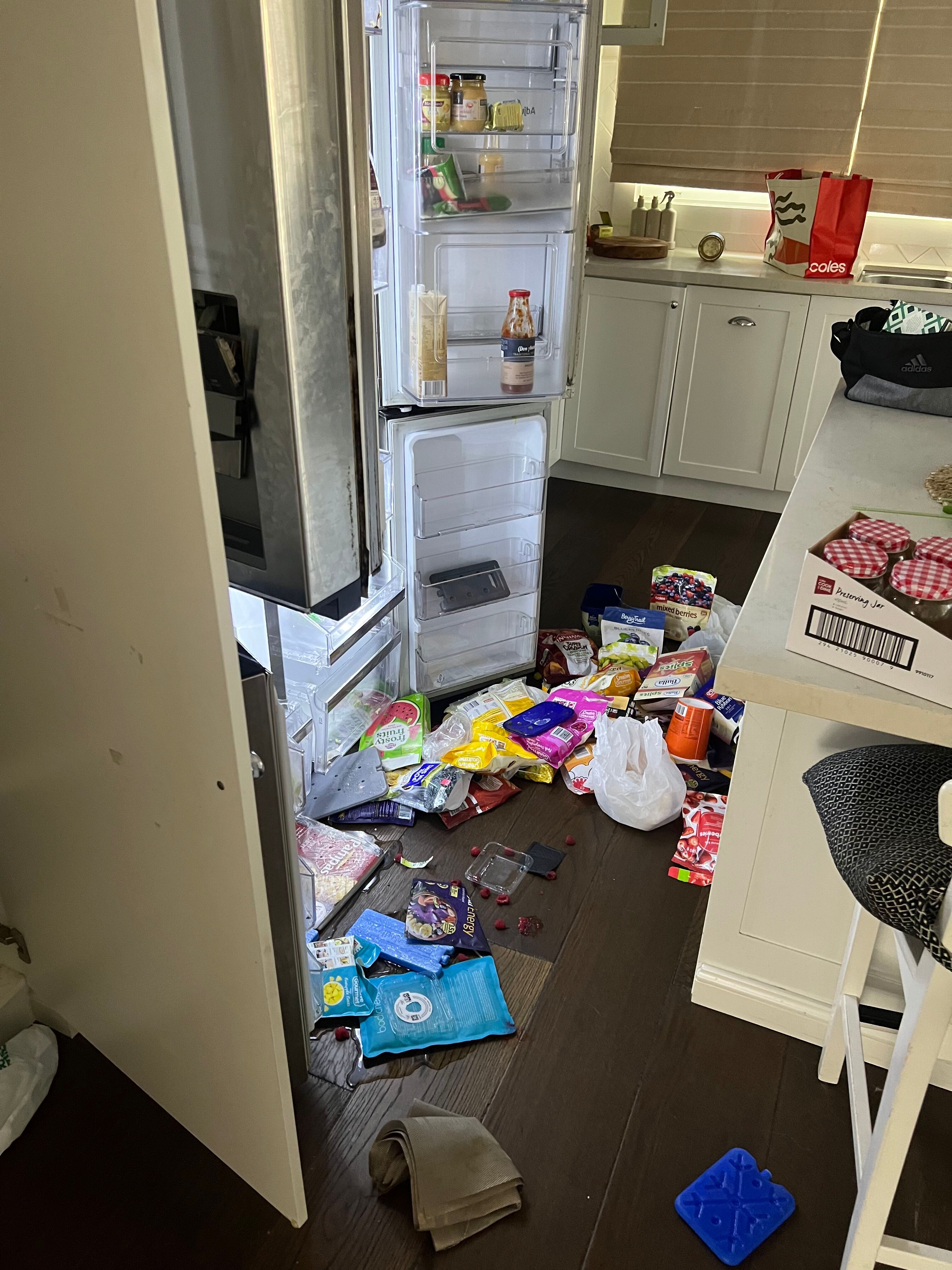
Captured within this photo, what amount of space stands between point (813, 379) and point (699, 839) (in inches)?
82.8

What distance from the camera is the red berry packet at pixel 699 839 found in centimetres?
202

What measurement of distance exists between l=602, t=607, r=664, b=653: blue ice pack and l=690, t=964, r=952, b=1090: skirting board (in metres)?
1.13

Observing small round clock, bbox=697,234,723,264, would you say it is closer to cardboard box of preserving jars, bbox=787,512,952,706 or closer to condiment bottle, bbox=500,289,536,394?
condiment bottle, bbox=500,289,536,394

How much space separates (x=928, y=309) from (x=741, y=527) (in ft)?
3.13

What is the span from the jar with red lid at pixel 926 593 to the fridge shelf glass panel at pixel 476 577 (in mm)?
1514

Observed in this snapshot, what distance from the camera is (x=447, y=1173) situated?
1.39 metres

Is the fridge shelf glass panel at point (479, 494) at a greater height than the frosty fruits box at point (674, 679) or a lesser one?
greater

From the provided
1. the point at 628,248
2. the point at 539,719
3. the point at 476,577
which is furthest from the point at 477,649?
the point at 628,248

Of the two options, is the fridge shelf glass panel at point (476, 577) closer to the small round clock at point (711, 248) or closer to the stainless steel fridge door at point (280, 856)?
the stainless steel fridge door at point (280, 856)

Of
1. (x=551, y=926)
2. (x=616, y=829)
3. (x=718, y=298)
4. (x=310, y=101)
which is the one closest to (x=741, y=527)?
(x=718, y=298)

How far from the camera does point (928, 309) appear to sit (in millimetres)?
3277

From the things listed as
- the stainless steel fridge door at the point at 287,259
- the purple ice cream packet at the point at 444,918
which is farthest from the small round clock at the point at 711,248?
the purple ice cream packet at the point at 444,918

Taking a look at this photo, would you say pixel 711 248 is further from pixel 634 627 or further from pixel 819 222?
pixel 634 627

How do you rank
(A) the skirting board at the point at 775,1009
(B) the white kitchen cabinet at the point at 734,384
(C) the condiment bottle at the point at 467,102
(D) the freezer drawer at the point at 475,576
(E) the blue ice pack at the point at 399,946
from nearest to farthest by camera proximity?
1. (A) the skirting board at the point at 775,1009
2. (E) the blue ice pack at the point at 399,946
3. (C) the condiment bottle at the point at 467,102
4. (D) the freezer drawer at the point at 475,576
5. (B) the white kitchen cabinet at the point at 734,384
